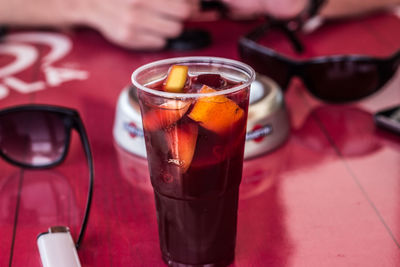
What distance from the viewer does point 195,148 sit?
48 centimetres

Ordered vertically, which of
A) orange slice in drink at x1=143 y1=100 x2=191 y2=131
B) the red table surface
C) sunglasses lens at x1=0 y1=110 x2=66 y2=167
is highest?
orange slice in drink at x1=143 y1=100 x2=191 y2=131

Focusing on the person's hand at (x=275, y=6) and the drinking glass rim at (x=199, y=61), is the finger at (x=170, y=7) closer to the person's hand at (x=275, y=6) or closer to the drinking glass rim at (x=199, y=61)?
the person's hand at (x=275, y=6)

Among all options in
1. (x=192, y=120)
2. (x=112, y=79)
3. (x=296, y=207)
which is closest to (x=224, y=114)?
(x=192, y=120)

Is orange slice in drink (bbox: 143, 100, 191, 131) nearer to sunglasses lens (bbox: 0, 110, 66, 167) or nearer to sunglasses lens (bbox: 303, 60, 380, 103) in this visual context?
sunglasses lens (bbox: 0, 110, 66, 167)

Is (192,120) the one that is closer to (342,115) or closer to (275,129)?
(275,129)

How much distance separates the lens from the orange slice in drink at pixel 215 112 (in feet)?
1.51

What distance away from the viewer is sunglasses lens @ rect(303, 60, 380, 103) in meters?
0.96

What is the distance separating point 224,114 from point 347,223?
267mm

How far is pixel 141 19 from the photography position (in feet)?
4.23

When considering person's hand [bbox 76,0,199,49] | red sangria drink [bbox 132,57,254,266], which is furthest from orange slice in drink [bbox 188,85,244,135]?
person's hand [bbox 76,0,199,49]

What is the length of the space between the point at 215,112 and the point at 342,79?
572mm

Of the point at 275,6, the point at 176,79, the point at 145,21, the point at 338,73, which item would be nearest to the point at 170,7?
the point at 145,21

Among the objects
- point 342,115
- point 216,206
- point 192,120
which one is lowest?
point 342,115

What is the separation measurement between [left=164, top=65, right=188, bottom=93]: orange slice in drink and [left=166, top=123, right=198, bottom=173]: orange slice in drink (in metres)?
0.04
